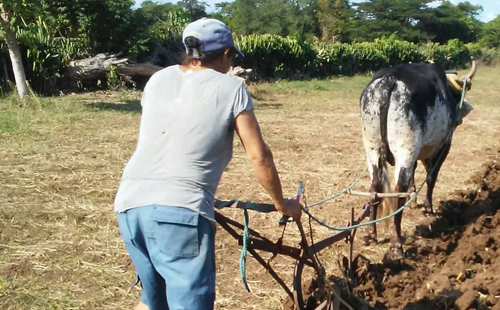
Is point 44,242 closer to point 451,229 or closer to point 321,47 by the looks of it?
point 451,229

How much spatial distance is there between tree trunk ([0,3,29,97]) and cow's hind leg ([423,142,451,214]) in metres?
10.1

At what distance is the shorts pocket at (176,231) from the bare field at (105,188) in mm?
1860

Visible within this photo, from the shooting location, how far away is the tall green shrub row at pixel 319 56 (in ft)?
76.7

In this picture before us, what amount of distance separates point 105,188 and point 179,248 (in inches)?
180

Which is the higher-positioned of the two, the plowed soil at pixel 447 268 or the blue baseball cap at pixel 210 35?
the blue baseball cap at pixel 210 35

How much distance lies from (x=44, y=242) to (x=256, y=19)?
57.2 meters

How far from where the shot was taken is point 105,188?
6.58m

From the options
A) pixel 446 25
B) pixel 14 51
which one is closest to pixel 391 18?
pixel 446 25

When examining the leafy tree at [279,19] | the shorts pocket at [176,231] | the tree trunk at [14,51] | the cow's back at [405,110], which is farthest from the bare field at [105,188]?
the leafy tree at [279,19]

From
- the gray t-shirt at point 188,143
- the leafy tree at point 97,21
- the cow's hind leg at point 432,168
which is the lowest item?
the cow's hind leg at point 432,168

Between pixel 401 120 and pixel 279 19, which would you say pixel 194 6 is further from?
pixel 401 120

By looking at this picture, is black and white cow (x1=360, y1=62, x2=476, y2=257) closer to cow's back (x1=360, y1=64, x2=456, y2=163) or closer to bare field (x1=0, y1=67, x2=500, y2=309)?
cow's back (x1=360, y1=64, x2=456, y2=163)

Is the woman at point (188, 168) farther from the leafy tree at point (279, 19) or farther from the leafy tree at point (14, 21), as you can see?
the leafy tree at point (279, 19)

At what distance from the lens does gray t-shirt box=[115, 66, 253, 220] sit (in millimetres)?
2289
